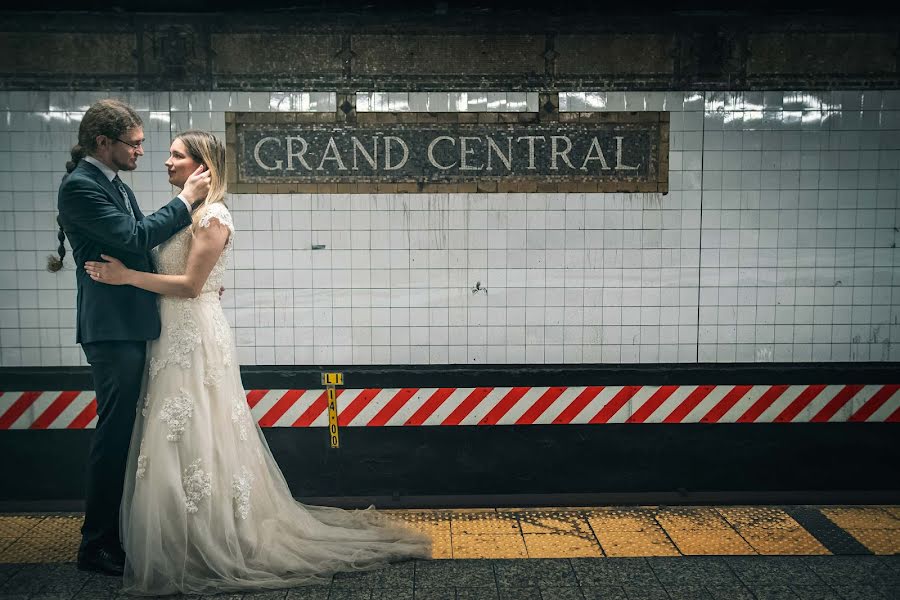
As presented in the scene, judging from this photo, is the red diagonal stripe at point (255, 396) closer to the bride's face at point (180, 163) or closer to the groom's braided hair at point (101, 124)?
the bride's face at point (180, 163)

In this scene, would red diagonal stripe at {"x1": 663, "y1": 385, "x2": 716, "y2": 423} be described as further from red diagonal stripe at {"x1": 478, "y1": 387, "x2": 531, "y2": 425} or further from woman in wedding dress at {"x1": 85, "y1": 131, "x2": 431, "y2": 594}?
woman in wedding dress at {"x1": 85, "y1": 131, "x2": 431, "y2": 594}

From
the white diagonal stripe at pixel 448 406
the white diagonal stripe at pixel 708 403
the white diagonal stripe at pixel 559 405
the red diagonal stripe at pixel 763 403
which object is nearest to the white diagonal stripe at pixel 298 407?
the white diagonal stripe at pixel 448 406

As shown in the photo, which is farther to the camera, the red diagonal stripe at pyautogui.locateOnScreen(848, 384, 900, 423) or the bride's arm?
the red diagonal stripe at pyautogui.locateOnScreen(848, 384, 900, 423)

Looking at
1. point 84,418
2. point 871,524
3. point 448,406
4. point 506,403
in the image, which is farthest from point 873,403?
point 84,418

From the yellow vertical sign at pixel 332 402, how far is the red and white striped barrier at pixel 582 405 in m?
0.03

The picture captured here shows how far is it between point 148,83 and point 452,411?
110 inches

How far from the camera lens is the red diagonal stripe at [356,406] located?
4781 mm

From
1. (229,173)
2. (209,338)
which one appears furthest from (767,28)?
(209,338)

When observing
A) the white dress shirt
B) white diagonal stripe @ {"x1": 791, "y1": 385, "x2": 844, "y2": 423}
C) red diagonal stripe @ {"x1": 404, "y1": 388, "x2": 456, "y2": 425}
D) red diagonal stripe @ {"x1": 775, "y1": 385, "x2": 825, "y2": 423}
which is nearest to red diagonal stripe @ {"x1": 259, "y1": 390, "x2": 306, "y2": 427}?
red diagonal stripe @ {"x1": 404, "y1": 388, "x2": 456, "y2": 425}

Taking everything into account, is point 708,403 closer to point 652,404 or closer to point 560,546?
point 652,404

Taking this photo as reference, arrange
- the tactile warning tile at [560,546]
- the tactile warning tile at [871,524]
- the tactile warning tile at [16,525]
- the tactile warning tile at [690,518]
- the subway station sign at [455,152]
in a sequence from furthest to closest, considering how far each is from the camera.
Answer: the subway station sign at [455,152]
the tactile warning tile at [690,518]
the tactile warning tile at [16,525]
the tactile warning tile at [871,524]
the tactile warning tile at [560,546]

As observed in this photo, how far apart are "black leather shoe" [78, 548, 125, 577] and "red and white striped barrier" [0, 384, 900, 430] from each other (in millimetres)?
1251

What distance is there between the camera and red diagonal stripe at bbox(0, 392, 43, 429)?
15.5ft

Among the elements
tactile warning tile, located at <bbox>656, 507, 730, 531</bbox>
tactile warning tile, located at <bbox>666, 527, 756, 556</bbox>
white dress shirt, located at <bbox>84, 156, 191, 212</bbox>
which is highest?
white dress shirt, located at <bbox>84, 156, 191, 212</bbox>
